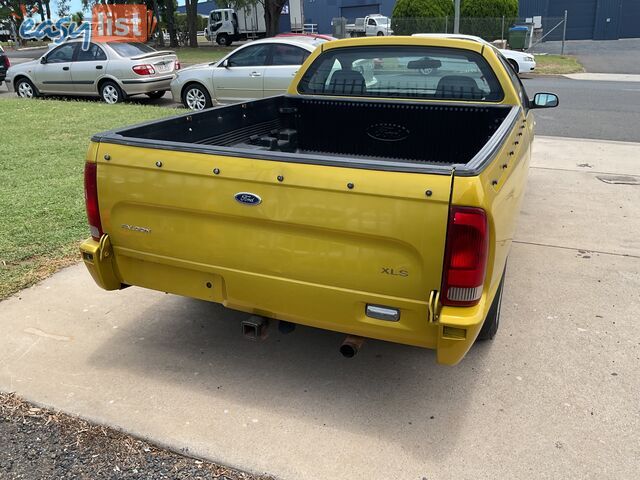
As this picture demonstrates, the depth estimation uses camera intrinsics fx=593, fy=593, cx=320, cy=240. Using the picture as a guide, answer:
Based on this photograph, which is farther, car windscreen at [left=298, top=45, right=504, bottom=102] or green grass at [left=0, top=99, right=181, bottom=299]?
green grass at [left=0, top=99, right=181, bottom=299]

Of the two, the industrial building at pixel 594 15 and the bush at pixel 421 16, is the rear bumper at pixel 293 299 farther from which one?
the industrial building at pixel 594 15

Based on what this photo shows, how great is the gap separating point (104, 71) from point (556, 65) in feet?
57.9

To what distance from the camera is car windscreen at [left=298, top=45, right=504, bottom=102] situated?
4.66 metres

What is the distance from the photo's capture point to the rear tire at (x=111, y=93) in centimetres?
1344

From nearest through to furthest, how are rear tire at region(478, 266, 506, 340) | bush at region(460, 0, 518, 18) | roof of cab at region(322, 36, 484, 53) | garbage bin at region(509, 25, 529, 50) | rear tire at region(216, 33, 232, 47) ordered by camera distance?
1. rear tire at region(478, 266, 506, 340)
2. roof of cab at region(322, 36, 484, 53)
3. garbage bin at region(509, 25, 529, 50)
4. bush at region(460, 0, 518, 18)
5. rear tire at region(216, 33, 232, 47)

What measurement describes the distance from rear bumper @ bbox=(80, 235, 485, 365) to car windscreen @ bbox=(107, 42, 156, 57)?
1134 cm

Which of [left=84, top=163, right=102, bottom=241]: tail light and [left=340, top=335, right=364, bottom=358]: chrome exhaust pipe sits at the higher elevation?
[left=84, top=163, right=102, bottom=241]: tail light

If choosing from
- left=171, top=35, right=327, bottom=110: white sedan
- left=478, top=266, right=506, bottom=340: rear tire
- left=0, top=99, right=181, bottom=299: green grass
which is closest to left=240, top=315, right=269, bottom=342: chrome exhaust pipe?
left=478, top=266, right=506, bottom=340: rear tire

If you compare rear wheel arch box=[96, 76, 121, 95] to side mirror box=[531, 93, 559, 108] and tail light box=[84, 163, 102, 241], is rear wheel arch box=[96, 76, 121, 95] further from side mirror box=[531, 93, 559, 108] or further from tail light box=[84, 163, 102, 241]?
tail light box=[84, 163, 102, 241]

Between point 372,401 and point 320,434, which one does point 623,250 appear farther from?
point 320,434

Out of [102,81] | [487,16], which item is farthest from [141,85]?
[487,16]

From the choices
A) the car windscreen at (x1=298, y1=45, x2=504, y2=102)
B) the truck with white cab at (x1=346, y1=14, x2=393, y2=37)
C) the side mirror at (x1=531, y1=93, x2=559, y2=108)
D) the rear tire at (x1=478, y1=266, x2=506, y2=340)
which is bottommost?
the rear tire at (x1=478, y1=266, x2=506, y2=340)

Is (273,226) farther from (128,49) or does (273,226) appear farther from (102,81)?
(128,49)

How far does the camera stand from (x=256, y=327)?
3.15 meters
